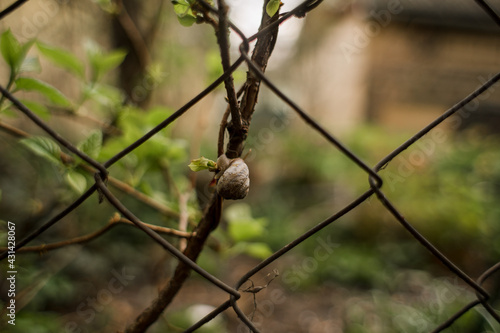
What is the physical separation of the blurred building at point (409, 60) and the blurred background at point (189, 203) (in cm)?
126

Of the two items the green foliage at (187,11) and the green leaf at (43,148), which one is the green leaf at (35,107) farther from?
the green foliage at (187,11)

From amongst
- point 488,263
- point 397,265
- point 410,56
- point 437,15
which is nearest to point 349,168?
point 397,265

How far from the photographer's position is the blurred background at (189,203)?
0.64 m

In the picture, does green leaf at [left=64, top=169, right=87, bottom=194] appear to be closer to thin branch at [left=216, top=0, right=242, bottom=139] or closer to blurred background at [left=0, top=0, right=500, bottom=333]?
blurred background at [left=0, top=0, right=500, bottom=333]

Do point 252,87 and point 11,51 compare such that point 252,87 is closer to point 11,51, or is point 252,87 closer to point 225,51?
point 225,51

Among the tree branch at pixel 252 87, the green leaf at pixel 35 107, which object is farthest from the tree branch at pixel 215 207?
the green leaf at pixel 35 107

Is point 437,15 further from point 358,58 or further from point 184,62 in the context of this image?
point 184,62

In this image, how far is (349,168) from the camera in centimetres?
371

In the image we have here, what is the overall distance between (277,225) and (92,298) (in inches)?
71.6

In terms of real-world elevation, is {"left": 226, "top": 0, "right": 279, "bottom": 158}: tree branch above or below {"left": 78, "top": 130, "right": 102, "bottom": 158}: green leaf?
below

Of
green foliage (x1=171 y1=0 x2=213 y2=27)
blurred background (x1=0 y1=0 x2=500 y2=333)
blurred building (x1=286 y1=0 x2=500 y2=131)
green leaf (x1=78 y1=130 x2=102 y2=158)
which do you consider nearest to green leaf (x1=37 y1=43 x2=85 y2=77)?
blurred background (x1=0 y1=0 x2=500 y2=333)

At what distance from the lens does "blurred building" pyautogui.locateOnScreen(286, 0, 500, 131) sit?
6152 millimetres

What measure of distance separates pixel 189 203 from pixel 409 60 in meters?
6.79

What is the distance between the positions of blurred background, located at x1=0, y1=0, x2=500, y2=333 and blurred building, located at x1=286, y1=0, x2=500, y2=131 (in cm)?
126
